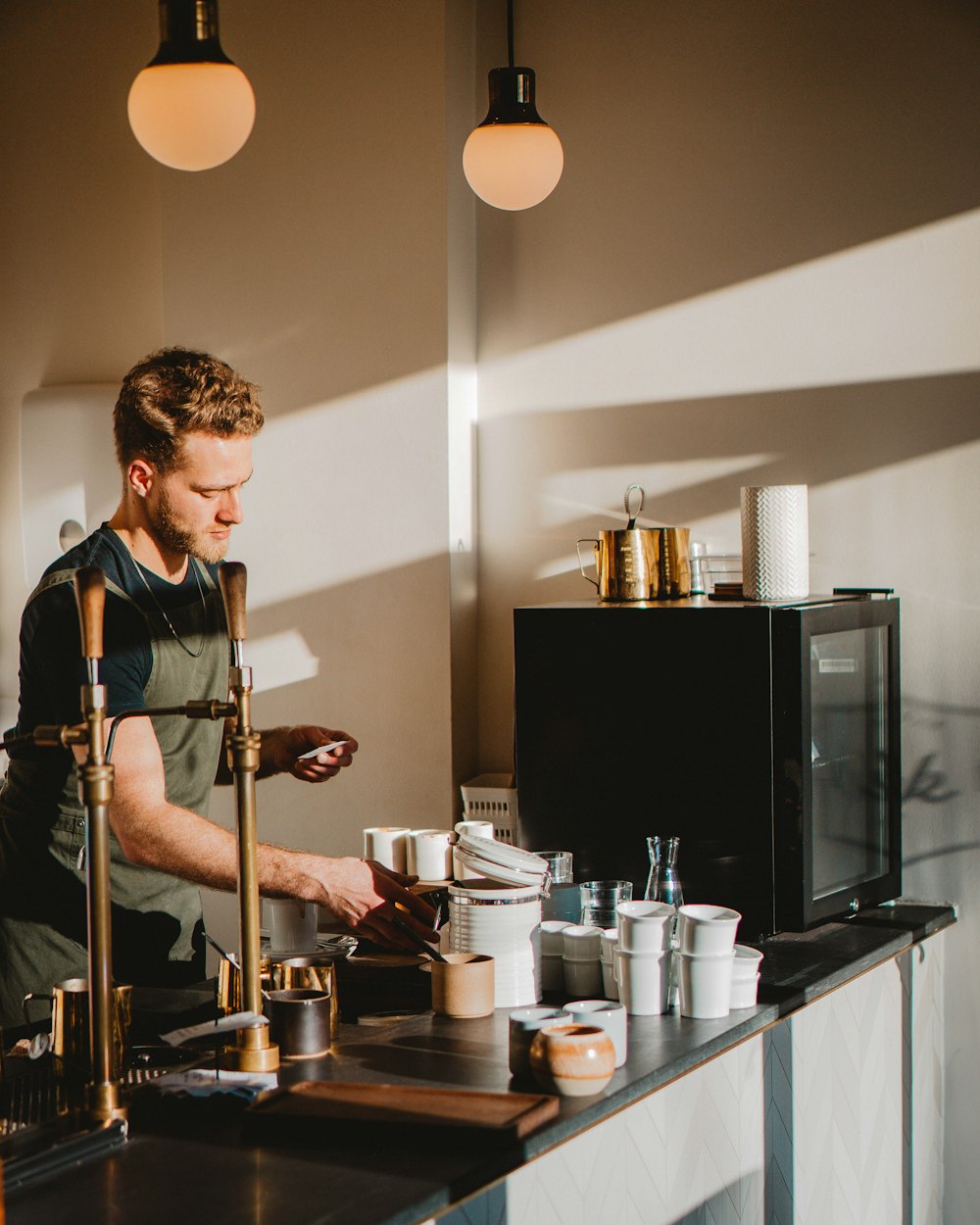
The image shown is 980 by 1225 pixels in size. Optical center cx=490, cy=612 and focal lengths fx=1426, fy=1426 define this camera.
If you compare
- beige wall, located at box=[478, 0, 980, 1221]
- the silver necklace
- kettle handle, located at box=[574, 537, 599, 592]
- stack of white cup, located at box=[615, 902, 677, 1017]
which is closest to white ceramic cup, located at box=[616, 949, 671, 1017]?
stack of white cup, located at box=[615, 902, 677, 1017]

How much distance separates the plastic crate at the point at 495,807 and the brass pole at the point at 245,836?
1.44 m

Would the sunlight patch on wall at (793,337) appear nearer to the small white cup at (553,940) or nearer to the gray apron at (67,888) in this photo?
the gray apron at (67,888)

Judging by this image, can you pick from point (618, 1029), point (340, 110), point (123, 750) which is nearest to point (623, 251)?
point (340, 110)

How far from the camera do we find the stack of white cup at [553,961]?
2.31 metres

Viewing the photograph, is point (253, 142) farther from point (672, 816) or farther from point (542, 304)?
point (672, 816)

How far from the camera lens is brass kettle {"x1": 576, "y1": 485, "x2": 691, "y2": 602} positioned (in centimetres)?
289

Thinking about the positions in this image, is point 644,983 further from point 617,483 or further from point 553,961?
point 617,483

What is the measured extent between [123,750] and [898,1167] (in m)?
1.73

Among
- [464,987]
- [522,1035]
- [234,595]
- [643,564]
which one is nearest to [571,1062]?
[522,1035]

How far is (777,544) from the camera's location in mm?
2775

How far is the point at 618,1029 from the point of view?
1.90 metres

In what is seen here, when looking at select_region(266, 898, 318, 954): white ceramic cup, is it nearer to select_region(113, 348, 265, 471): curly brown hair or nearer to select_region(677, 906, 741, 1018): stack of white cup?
select_region(677, 906, 741, 1018): stack of white cup

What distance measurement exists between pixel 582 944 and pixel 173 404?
1.20 metres

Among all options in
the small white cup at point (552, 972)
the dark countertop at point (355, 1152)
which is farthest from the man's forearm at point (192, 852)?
the small white cup at point (552, 972)
